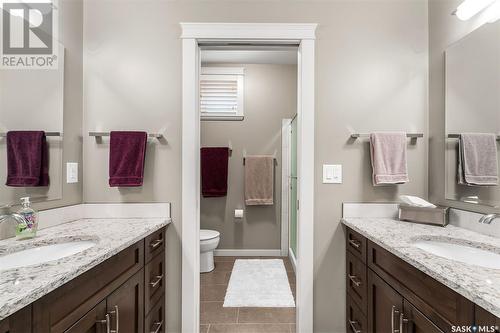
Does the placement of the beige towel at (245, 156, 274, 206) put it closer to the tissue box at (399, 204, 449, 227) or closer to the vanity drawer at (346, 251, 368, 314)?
the vanity drawer at (346, 251, 368, 314)

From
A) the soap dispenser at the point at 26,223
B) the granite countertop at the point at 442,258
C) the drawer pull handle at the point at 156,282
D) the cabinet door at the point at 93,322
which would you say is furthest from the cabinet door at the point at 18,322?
the granite countertop at the point at 442,258

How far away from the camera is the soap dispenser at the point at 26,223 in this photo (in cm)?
119

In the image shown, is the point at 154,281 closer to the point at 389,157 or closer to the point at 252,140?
the point at 389,157

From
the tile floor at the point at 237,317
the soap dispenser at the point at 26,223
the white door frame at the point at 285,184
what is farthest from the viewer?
the white door frame at the point at 285,184

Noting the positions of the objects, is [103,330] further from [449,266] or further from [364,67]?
[364,67]

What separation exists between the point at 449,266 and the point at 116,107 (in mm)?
2018

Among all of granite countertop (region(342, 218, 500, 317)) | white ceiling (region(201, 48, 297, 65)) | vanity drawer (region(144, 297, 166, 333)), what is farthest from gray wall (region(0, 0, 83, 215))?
granite countertop (region(342, 218, 500, 317))

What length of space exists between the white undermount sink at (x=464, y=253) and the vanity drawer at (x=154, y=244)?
1.46 metres

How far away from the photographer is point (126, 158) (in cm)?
169

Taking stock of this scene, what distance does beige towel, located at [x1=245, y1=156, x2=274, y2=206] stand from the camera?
3334mm

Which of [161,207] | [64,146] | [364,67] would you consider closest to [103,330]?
[161,207]

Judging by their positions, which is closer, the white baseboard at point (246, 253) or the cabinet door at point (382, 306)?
the cabinet door at point (382, 306)

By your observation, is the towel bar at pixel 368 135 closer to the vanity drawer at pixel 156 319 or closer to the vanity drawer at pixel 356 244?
the vanity drawer at pixel 356 244

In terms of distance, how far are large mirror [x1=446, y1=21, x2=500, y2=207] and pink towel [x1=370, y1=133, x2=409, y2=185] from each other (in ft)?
0.81
